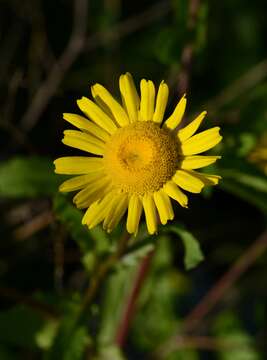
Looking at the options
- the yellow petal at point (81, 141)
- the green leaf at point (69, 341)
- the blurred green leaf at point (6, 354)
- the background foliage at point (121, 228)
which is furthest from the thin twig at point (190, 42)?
the blurred green leaf at point (6, 354)

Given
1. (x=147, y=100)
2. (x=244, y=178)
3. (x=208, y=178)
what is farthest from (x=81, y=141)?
(x=244, y=178)

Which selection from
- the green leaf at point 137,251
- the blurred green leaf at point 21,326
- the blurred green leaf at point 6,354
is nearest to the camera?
the green leaf at point 137,251

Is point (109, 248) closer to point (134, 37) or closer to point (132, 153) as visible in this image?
point (132, 153)

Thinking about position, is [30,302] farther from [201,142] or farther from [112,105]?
[201,142]

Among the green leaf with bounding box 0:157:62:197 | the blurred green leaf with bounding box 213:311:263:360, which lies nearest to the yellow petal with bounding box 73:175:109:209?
the green leaf with bounding box 0:157:62:197

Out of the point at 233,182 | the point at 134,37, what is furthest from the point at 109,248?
the point at 134,37

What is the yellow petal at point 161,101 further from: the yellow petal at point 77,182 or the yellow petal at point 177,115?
the yellow petal at point 77,182
